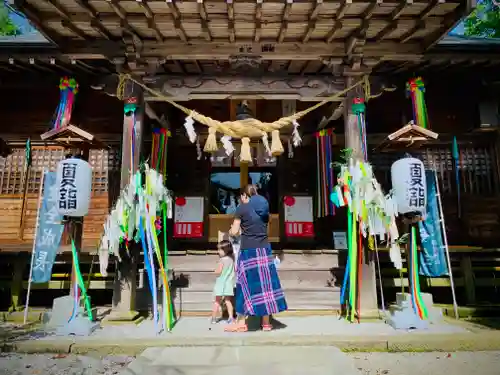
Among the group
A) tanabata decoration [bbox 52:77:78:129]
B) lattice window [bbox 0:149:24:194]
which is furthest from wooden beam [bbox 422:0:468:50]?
lattice window [bbox 0:149:24:194]

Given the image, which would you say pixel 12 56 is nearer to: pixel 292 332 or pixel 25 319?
pixel 25 319

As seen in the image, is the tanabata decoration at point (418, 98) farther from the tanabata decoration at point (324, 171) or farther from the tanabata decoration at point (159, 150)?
the tanabata decoration at point (159, 150)

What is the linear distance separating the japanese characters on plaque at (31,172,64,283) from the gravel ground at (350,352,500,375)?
5691 mm

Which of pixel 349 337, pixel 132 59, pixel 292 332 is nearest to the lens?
pixel 349 337

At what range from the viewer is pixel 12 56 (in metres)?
6.83

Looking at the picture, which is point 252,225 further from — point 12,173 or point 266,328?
point 12,173

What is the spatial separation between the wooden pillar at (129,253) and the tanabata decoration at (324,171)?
14.9 ft

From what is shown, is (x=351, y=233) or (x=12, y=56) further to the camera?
(x=12, y=56)

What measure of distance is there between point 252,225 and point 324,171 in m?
4.09

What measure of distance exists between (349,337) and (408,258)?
2.01 meters

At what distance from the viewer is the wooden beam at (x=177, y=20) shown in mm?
5517

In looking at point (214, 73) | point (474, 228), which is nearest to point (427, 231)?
point (474, 228)

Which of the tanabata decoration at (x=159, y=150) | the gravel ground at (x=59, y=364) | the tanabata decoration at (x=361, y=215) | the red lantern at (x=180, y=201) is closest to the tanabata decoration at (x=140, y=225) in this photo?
the gravel ground at (x=59, y=364)

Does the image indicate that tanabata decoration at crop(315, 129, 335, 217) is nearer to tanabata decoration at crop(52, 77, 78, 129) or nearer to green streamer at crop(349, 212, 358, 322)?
green streamer at crop(349, 212, 358, 322)
